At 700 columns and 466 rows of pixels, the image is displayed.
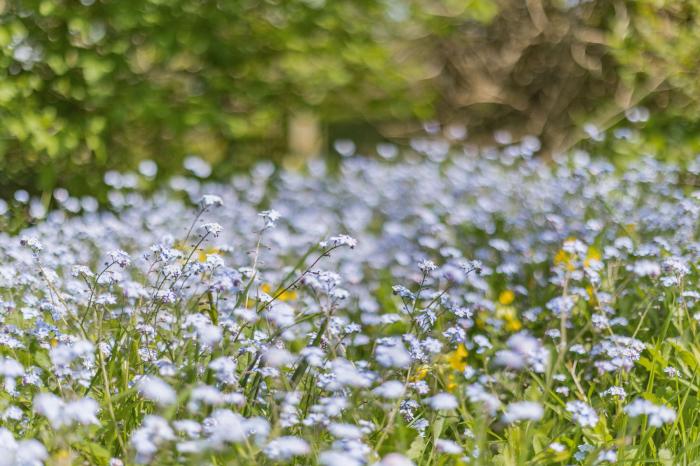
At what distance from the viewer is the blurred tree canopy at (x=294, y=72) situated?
5.18 meters

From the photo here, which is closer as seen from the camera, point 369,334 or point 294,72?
point 369,334

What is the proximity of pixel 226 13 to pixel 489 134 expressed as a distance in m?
3.61

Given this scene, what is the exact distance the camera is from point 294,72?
6.51 meters

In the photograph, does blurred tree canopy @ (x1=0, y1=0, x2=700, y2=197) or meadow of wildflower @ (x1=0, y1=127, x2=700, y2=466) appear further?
blurred tree canopy @ (x1=0, y1=0, x2=700, y2=197)

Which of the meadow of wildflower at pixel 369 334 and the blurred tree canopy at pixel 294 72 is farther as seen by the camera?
the blurred tree canopy at pixel 294 72

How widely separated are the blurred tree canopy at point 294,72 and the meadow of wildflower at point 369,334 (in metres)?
0.62

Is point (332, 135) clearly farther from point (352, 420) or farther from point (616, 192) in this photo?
point (352, 420)

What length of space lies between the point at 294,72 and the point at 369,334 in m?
3.25

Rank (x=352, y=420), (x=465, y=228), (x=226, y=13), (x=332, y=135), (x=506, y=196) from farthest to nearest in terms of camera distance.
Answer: (x=332, y=135)
(x=226, y=13)
(x=506, y=196)
(x=465, y=228)
(x=352, y=420)

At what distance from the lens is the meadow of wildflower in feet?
→ 6.93

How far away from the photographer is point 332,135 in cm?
1002

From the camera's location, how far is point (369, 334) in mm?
3812

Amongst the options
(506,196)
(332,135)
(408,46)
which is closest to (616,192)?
(506,196)

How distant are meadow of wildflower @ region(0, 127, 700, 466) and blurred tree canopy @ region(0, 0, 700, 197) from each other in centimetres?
62
